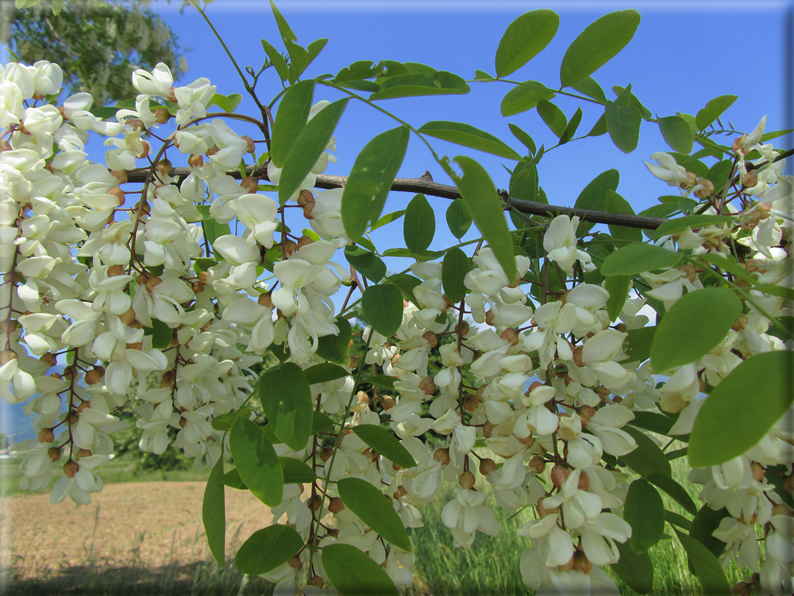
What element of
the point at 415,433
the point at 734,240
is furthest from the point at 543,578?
the point at 734,240

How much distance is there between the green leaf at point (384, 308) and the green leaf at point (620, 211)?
0.33 metres

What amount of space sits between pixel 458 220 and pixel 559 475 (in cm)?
39

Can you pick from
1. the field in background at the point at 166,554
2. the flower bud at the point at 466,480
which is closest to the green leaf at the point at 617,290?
the flower bud at the point at 466,480

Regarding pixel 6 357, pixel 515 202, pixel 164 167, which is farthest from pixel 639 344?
pixel 6 357

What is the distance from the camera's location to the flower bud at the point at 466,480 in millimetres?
553

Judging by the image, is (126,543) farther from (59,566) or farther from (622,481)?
(622,481)

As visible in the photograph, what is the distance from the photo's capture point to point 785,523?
18.9 inches

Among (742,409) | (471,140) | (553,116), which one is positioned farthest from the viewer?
(553,116)

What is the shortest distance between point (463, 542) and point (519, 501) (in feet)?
0.26

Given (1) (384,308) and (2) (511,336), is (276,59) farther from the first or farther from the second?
(2) (511,336)

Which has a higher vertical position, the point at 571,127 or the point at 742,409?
the point at 571,127

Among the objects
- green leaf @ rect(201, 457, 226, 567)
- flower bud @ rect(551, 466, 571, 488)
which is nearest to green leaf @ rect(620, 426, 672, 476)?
flower bud @ rect(551, 466, 571, 488)

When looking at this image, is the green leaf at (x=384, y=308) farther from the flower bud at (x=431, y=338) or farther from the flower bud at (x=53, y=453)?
the flower bud at (x=53, y=453)

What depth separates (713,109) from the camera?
2.48 ft
